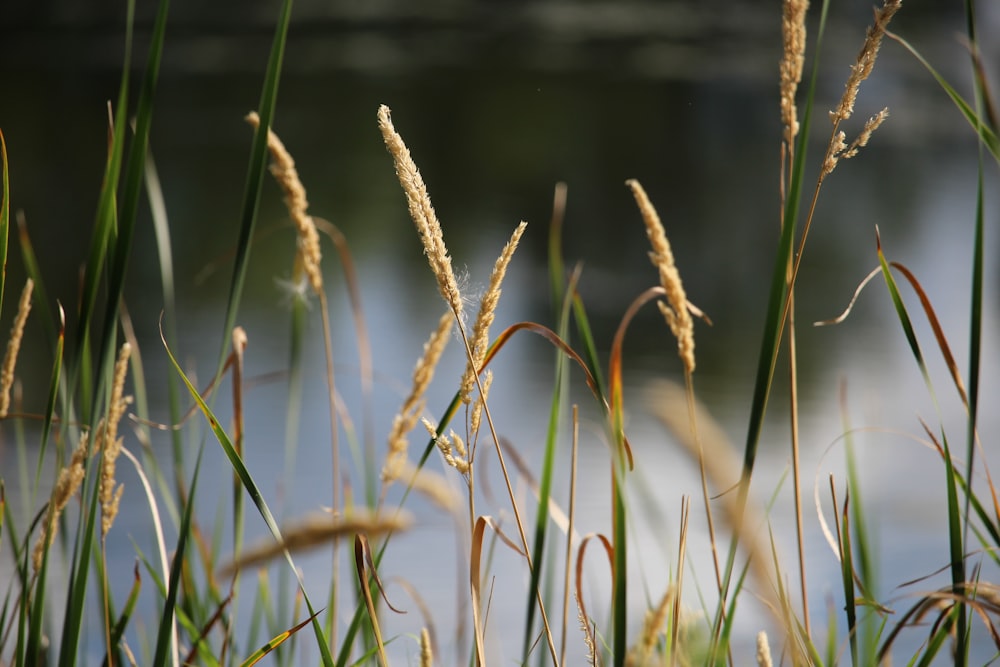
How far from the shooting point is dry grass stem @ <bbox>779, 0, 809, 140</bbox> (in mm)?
663

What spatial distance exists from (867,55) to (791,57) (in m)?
0.07

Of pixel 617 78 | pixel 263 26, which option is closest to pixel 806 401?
pixel 617 78

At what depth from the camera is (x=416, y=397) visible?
2.56ft

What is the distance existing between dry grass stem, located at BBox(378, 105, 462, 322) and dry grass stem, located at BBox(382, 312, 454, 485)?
0.20 m

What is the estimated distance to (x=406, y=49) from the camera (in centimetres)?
1242

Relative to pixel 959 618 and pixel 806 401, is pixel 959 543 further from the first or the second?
pixel 806 401

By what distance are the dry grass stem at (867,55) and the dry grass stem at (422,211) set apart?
0.25 meters

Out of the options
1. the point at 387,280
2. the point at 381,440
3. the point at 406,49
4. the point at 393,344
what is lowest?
the point at 381,440

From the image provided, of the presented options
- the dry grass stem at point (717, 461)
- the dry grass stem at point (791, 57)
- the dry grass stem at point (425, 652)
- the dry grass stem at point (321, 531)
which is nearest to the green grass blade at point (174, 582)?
the dry grass stem at point (321, 531)

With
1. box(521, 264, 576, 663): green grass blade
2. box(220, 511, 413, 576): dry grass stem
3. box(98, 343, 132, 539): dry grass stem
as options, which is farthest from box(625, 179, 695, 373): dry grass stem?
box(98, 343, 132, 539): dry grass stem

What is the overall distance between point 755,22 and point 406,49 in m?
4.87

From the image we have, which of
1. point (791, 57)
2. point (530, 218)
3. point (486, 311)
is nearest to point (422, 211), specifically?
point (486, 311)

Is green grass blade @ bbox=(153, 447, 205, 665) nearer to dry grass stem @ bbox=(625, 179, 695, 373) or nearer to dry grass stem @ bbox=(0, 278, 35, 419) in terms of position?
dry grass stem @ bbox=(0, 278, 35, 419)

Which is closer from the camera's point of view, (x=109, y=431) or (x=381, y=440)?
(x=109, y=431)
